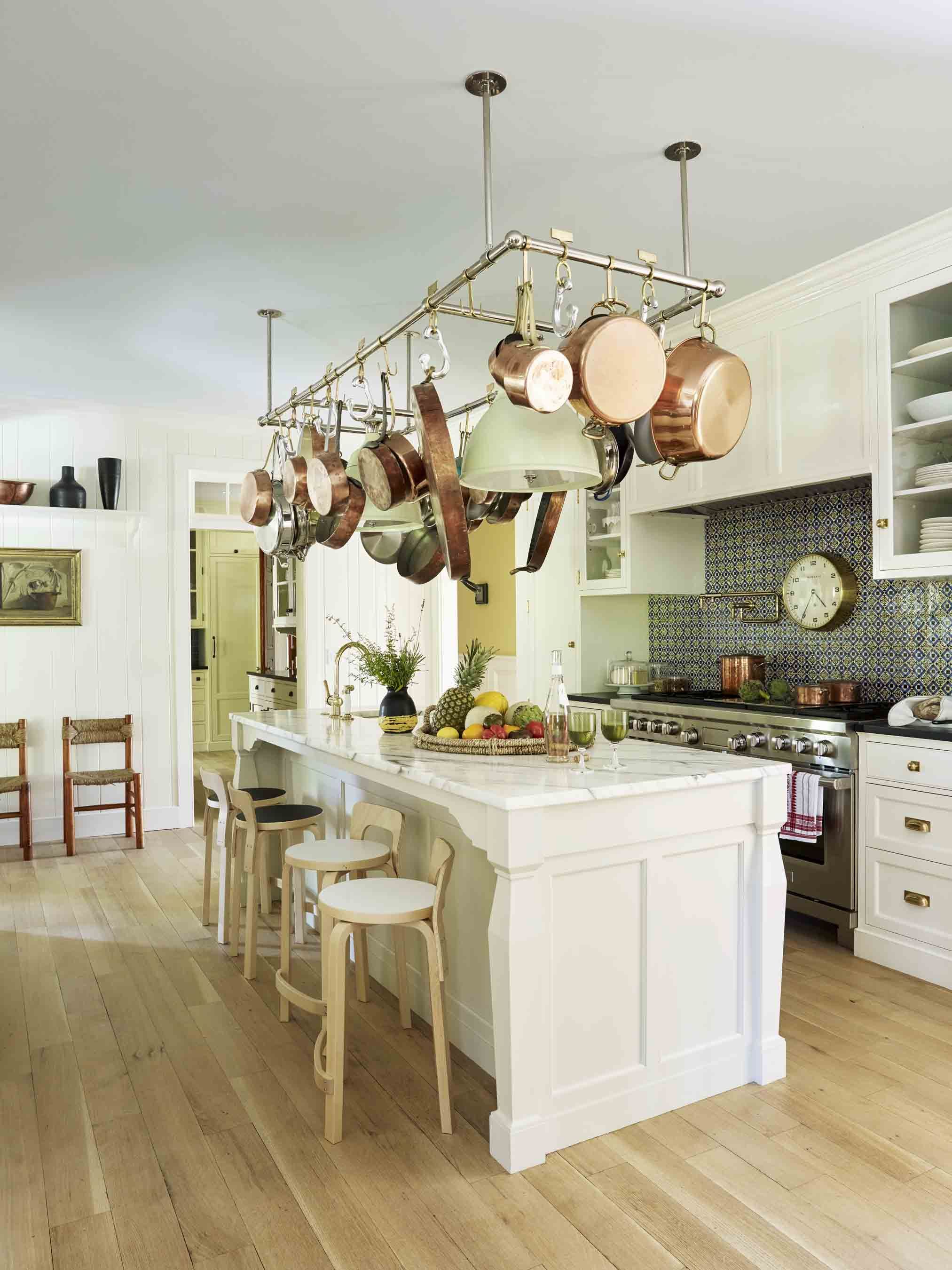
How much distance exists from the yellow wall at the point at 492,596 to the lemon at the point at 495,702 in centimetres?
329

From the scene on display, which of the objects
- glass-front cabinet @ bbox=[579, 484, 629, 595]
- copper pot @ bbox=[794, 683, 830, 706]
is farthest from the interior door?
copper pot @ bbox=[794, 683, 830, 706]

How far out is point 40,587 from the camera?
18.7 ft

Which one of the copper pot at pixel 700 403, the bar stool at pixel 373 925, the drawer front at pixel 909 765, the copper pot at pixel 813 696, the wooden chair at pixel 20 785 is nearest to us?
the copper pot at pixel 700 403

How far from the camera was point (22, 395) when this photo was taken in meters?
5.59

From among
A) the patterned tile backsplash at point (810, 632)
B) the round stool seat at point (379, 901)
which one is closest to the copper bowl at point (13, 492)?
the patterned tile backsplash at point (810, 632)

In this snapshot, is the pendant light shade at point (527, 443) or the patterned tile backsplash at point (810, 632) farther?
the patterned tile backsplash at point (810, 632)

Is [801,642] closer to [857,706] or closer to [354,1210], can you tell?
[857,706]

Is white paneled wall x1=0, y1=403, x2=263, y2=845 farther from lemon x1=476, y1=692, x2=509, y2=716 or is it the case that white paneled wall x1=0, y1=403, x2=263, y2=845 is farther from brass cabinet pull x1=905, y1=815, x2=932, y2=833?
brass cabinet pull x1=905, y1=815, x2=932, y2=833

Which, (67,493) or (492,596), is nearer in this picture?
(67,493)

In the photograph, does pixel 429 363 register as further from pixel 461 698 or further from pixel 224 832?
pixel 224 832

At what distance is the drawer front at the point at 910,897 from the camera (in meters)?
3.25

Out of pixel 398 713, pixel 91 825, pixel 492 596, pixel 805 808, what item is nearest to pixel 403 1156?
pixel 398 713

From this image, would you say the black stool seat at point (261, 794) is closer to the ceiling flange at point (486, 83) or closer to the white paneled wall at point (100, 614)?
the white paneled wall at point (100, 614)

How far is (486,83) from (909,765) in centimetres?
260
